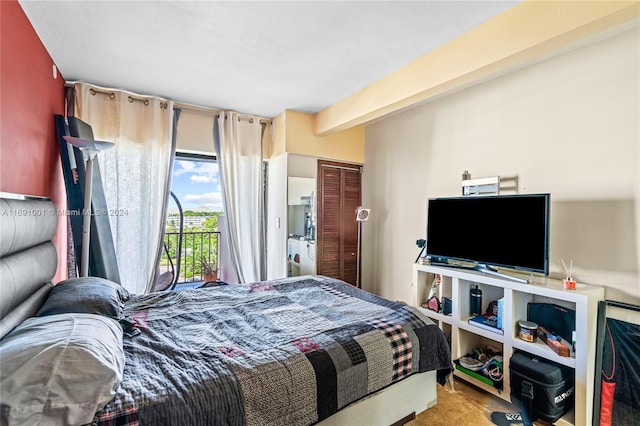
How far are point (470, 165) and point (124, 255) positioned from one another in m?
3.59

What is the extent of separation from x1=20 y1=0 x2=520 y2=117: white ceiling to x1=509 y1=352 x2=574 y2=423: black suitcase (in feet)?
7.50

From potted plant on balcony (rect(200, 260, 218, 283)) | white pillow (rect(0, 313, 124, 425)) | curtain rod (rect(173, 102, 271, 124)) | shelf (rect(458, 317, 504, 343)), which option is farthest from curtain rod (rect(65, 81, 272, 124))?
shelf (rect(458, 317, 504, 343))

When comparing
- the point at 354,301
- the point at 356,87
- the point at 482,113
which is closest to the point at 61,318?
the point at 354,301

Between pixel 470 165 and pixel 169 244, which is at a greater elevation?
pixel 470 165

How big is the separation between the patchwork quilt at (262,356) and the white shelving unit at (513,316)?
2.11 feet

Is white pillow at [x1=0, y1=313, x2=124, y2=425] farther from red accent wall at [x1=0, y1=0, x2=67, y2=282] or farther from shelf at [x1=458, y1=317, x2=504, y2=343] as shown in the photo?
shelf at [x1=458, y1=317, x2=504, y2=343]

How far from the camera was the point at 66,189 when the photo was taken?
2.45m

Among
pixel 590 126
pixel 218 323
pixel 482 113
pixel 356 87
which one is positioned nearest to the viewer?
pixel 218 323

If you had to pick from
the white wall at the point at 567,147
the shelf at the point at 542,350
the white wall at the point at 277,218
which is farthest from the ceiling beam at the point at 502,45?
the shelf at the point at 542,350

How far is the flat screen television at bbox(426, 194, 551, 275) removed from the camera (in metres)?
2.04

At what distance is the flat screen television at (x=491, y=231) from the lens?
204cm

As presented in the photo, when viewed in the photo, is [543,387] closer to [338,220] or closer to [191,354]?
[191,354]

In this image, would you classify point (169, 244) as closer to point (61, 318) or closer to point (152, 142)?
point (152, 142)

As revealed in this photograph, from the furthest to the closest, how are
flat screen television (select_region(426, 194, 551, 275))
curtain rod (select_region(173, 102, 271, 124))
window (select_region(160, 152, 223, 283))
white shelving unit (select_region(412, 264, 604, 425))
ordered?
window (select_region(160, 152, 223, 283))
curtain rod (select_region(173, 102, 271, 124))
flat screen television (select_region(426, 194, 551, 275))
white shelving unit (select_region(412, 264, 604, 425))
